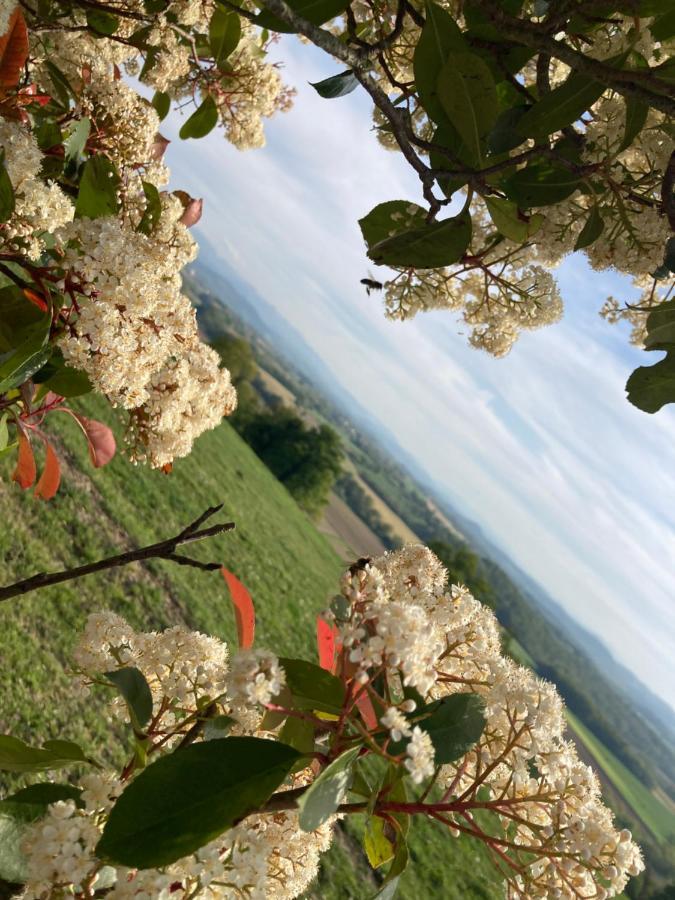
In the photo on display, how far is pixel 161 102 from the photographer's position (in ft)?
7.62

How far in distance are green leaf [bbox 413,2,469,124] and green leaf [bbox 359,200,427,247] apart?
7.1 inches

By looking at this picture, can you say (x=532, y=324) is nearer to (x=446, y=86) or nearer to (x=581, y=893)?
(x=446, y=86)

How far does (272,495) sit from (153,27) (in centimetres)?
2222

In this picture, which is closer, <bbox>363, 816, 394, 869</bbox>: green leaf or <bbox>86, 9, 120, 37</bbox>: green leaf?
<bbox>363, 816, 394, 869</bbox>: green leaf

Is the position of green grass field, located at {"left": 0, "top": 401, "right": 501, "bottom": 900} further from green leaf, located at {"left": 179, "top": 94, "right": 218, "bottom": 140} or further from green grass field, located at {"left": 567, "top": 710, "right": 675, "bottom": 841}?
green grass field, located at {"left": 567, "top": 710, "right": 675, "bottom": 841}

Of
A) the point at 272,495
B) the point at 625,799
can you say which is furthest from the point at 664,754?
the point at 272,495

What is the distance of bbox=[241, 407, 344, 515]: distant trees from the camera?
3612 cm

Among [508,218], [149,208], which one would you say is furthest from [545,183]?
[149,208]

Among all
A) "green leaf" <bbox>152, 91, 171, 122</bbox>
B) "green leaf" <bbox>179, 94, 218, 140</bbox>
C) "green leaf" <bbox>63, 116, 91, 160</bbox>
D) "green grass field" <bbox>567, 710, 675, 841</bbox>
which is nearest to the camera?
"green leaf" <bbox>63, 116, 91, 160</bbox>

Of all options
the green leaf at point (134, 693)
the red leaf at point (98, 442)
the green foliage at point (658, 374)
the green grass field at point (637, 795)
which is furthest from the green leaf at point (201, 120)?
the green grass field at point (637, 795)

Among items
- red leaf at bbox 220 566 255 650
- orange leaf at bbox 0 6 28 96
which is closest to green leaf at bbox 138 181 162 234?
orange leaf at bbox 0 6 28 96

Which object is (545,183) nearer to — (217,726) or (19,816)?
(217,726)

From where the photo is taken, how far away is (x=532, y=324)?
174 cm

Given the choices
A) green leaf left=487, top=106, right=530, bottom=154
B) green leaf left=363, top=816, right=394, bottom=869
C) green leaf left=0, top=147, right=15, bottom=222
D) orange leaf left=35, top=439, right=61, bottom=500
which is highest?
green leaf left=487, top=106, right=530, bottom=154
